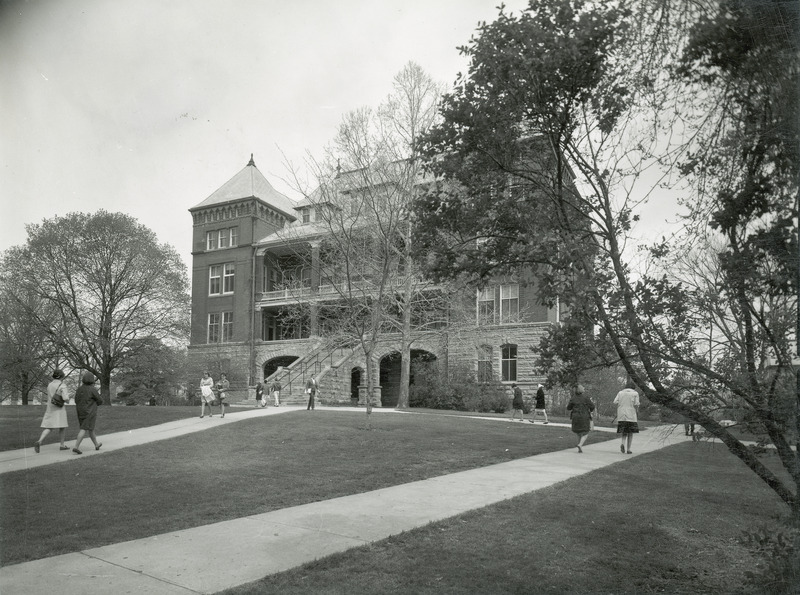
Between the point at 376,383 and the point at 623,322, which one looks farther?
the point at 376,383

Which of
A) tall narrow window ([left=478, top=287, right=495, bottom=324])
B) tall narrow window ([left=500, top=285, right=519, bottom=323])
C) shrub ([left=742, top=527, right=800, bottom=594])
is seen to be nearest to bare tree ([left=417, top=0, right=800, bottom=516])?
shrub ([left=742, top=527, right=800, bottom=594])

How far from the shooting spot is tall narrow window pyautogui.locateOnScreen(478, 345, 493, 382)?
1180 inches

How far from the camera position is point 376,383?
33.2 metres

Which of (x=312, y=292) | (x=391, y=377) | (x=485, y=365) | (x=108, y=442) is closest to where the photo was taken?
(x=108, y=442)

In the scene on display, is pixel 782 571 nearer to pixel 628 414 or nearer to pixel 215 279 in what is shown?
pixel 628 414

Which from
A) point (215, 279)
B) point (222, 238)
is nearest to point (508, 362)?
point (222, 238)

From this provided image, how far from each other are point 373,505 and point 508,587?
313 centimetres

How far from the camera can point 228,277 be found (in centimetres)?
4272

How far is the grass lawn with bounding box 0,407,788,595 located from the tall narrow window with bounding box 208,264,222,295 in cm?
2911

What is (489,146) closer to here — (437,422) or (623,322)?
(623,322)

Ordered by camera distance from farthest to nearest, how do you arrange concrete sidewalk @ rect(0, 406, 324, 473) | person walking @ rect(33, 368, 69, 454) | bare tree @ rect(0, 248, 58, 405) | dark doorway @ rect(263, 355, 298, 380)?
dark doorway @ rect(263, 355, 298, 380) → bare tree @ rect(0, 248, 58, 405) → person walking @ rect(33, 368, 69, 454) → concrete sidewalk @ rect(0, 406, 324, 473)

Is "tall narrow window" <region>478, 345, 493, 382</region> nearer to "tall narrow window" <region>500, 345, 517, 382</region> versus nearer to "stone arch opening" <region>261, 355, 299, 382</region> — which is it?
"tall narrow window" <region>500, 345, 517, 382</region>

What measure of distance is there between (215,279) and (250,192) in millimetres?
7168

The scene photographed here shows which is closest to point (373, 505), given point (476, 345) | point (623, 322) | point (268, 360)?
point (623, 322)
